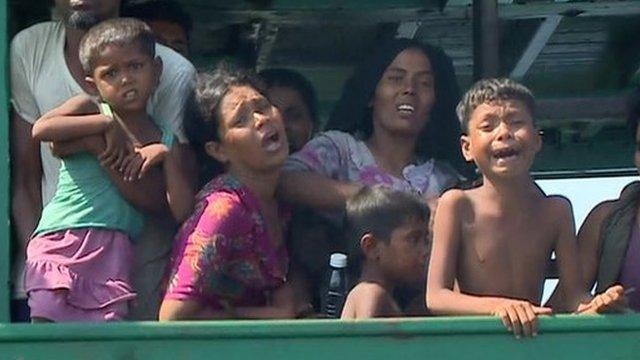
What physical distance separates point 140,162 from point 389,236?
66cm

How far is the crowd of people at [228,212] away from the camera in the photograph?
166 inches

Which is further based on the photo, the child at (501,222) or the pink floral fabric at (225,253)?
the child at (501,222)

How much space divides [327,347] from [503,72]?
7.08 feet

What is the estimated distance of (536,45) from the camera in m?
5.95

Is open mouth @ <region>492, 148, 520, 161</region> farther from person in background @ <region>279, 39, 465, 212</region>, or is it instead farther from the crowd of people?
person in background @ <region>279, 39, 465, 212</region>

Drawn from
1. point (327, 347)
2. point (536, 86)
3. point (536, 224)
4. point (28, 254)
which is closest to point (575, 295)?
point (536, 224)

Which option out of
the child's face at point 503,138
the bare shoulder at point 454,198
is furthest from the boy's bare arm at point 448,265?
the child's face at point 503,138

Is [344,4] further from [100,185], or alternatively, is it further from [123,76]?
[100,185]

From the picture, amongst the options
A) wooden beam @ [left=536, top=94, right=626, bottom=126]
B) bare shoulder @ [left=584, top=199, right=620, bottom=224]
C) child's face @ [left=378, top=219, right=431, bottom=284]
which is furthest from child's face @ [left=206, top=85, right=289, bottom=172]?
wooden beam @ [left=536, top=94, right=626, bottom=126]

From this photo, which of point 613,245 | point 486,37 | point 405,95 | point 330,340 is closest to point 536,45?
point 486,37

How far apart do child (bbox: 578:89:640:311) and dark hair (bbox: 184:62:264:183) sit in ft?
2.93

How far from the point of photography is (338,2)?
5.71 meters

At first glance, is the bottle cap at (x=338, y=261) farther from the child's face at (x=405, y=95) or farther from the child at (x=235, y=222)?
the child's face at (x=405, y=95)

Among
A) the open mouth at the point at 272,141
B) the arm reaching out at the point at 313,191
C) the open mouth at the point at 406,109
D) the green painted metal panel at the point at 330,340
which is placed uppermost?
the open mouth at the point at 406,109
